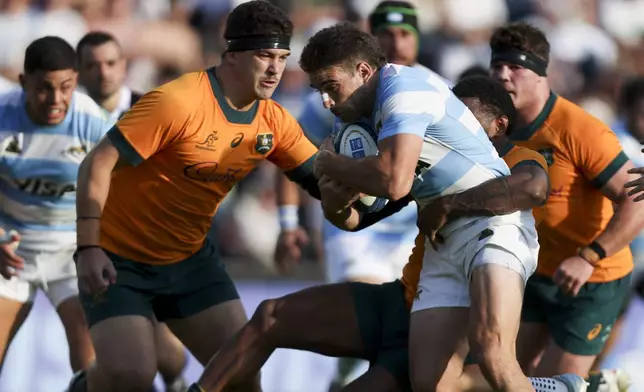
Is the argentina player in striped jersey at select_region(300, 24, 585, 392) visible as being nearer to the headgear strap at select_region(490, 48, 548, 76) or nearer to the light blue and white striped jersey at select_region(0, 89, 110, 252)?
the headgear strap at select_region(490, 48, 548, 76)

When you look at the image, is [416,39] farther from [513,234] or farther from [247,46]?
[513,234]

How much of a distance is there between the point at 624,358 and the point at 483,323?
416cm

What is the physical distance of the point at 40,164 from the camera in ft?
25.3

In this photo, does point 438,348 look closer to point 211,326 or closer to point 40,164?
point 211,326

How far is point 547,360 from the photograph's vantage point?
736cm

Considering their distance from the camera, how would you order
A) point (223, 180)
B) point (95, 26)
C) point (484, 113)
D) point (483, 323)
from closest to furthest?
point (483, 323) → point (484, 113) → point (223, 180) → point (95, 26)

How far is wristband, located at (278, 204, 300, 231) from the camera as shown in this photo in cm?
843

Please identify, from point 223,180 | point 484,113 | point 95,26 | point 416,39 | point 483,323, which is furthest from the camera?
point 95,26

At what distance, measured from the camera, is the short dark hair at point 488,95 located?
20.7ft

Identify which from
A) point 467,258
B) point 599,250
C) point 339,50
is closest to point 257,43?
point 339,50

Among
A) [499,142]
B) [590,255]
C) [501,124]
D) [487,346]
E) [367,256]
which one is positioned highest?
[501,124]

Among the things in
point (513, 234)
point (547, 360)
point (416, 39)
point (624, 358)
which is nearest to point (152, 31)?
point (416, 39)

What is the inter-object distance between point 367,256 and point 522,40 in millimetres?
2088

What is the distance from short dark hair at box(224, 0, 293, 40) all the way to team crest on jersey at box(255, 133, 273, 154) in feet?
1.74
